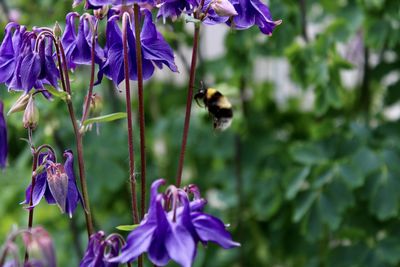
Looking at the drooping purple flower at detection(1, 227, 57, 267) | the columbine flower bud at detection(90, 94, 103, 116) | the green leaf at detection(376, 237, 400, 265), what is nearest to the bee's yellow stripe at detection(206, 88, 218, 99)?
the columbine flower bud at detection(90, 94, 103, 116)

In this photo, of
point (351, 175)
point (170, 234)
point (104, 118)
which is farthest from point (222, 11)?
point (351, 175)

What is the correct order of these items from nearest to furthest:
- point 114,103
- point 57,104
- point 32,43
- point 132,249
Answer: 1. point 132,249
2. point 32,43
3. point 57,104
4. point 114,103

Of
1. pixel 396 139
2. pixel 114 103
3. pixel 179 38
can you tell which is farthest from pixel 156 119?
pixel 396 139

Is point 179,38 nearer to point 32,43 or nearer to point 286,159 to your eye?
point 286,159

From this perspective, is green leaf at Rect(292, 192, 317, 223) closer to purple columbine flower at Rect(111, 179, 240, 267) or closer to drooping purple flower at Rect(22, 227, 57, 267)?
purple columbine flower at Rect(111, 179, 240, 267)

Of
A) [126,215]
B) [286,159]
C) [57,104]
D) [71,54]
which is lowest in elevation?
[126,215]

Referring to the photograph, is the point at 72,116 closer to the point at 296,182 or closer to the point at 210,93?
the point at 210,93
